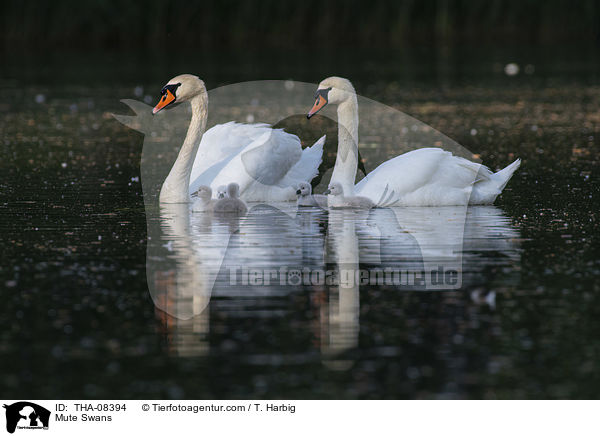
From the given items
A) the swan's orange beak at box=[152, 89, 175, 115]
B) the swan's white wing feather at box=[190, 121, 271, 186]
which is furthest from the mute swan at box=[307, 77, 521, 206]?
the swan's orange beak at box=[152, 89, 175, 115]

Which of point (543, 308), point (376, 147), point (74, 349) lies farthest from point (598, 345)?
point (376, 147)

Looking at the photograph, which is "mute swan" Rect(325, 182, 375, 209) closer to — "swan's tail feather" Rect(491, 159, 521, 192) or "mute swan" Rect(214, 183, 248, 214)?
"mute swan" Rect(214, 183, 248, 214)

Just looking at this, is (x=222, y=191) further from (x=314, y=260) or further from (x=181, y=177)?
(x=314, y=260)

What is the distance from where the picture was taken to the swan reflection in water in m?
7.95

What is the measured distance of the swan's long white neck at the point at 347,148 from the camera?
42.6 feet

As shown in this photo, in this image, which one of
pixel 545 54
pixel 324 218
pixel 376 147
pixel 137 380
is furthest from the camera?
pixel 545 54

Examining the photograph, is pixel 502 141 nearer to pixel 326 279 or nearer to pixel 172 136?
pixel 172 136

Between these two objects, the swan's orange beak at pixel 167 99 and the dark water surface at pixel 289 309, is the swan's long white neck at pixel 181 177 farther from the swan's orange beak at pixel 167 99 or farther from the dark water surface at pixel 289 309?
the swan's orange beak at pixel 167 99

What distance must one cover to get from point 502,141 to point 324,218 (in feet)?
25.7

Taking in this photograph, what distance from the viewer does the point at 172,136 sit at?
814 inches

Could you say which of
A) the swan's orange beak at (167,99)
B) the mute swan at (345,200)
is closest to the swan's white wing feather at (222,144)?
the swan's orange beak at (167,99)
